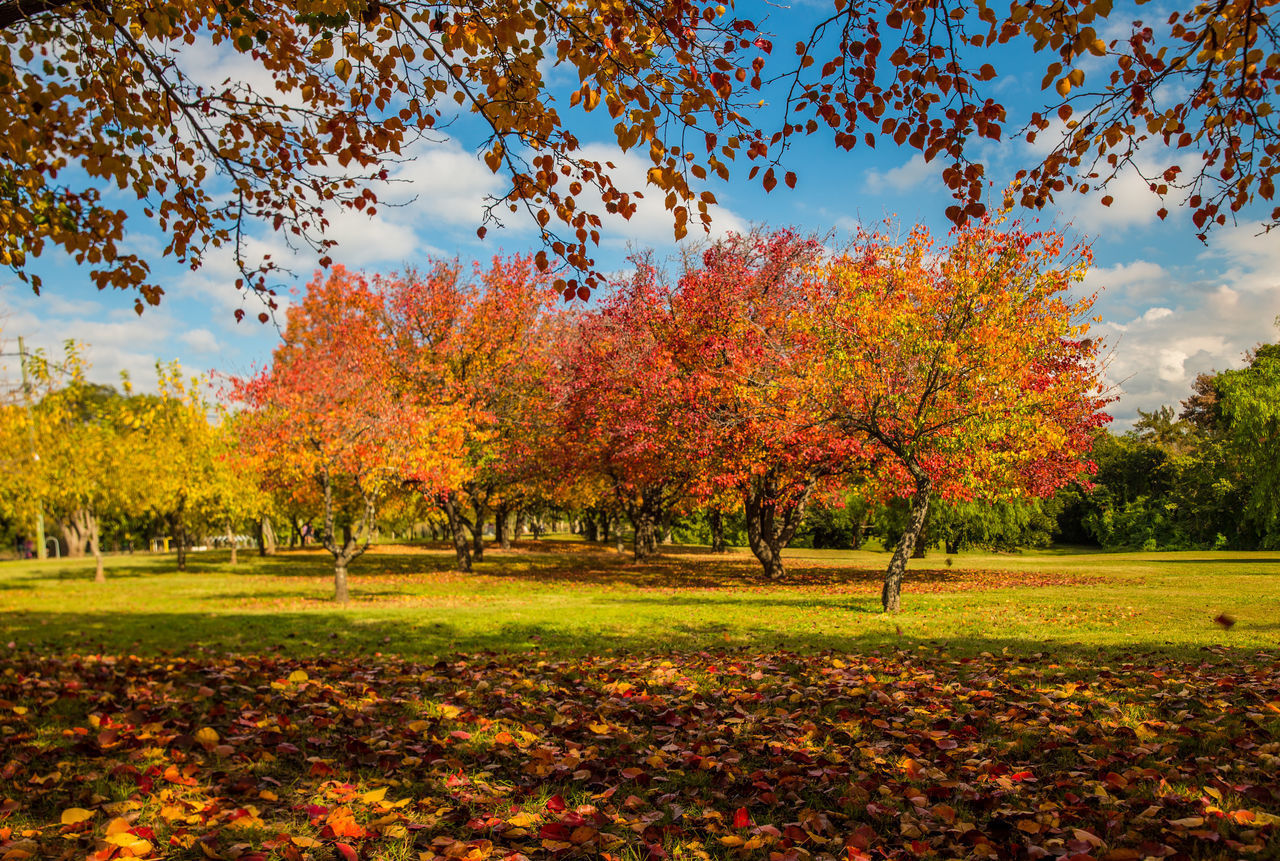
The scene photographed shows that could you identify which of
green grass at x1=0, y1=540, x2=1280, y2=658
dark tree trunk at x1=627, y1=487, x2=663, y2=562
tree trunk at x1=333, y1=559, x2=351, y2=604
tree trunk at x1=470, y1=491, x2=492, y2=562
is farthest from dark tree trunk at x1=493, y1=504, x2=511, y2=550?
tree trunk at x1=333, y1=559, x2=351, y2=604

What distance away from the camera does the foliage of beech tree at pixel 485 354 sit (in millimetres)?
27056

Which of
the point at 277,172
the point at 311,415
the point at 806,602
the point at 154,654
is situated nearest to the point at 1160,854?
the point at 277,172

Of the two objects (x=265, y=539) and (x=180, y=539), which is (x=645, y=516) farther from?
(x=265, y=539)

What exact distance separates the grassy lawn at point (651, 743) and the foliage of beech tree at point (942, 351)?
4619 mm

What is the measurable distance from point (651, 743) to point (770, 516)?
2065cm

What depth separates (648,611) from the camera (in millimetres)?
13703

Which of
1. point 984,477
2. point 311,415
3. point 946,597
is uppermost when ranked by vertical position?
point 311,415

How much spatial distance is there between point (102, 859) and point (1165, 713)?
266 inches

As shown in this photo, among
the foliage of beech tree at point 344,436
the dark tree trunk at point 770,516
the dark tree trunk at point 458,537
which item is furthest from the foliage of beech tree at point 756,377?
the dark tree trunk at point 458,537

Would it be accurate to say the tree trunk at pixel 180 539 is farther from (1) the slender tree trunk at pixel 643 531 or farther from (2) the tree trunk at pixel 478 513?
(1) the slender tree trunk at pixel 643 531

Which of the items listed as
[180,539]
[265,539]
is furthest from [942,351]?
[265,539]

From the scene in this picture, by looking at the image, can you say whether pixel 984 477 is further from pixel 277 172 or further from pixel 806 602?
pixel 277 172

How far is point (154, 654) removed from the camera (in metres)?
9.48

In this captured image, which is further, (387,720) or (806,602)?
(806,602)
